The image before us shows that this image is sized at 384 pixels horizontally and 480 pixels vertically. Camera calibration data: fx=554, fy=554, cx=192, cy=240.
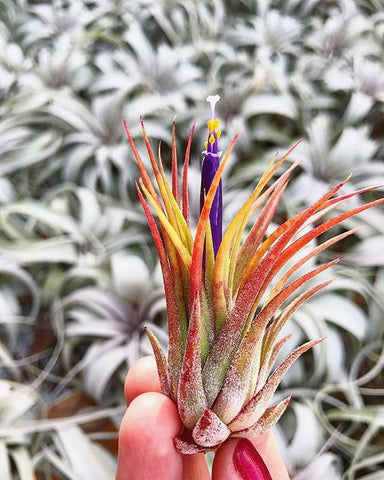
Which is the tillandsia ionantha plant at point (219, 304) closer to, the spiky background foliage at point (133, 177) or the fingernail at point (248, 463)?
the fingernail at point (248, 463)

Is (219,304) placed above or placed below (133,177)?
below

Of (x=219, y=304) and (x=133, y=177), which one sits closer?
(x=219, y=304)

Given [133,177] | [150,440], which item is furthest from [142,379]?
[133,177]

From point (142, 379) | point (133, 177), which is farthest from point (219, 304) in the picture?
point (133, 177)

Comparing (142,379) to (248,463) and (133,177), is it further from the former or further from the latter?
(133,177)

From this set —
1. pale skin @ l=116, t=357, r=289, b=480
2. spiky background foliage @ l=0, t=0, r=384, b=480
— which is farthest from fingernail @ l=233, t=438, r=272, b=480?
spiky background foliage @ l=0, t=0, r=384, b=480

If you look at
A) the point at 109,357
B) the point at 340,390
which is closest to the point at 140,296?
the point at 109,357
